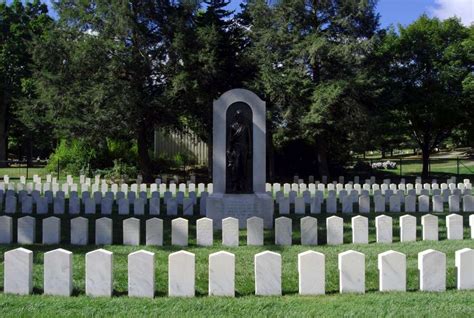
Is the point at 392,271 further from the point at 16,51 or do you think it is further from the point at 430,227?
the point at 16,51

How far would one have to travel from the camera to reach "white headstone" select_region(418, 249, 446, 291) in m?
5.66

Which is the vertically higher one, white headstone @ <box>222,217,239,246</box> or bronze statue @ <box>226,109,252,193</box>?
bronze statue @ <box>226,109,252,193</box>

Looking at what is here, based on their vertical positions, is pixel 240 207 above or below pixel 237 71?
below

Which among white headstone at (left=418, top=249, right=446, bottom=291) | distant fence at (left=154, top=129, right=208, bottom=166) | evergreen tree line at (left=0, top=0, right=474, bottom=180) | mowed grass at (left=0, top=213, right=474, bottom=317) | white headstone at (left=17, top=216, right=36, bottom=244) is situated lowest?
mowed grass at (left=0, top=213, right=474, bottom=317)

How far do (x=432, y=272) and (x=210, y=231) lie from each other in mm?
4141

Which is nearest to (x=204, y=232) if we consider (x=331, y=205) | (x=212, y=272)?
(x=212, y=272)

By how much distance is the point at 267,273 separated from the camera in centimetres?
563

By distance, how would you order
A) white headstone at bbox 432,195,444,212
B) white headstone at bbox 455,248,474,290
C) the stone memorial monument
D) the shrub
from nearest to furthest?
1. white headstone at bbox 455,248,474,290
2. the stone memorial monument
3. white headstone at bbox 432,195,444,212
4. the shrub

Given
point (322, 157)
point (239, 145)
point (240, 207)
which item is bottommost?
point (240, 207)

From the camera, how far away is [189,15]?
84.1ft

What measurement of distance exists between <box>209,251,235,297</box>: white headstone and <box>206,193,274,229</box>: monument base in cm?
549

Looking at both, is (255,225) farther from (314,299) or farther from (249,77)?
(249,77)

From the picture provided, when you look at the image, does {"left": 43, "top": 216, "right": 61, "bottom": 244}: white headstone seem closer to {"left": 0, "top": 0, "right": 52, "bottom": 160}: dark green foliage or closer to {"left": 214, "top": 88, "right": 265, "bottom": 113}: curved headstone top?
{"left": 214, "top": 88, "right": 265, "bottom": 113}: curved headstone top

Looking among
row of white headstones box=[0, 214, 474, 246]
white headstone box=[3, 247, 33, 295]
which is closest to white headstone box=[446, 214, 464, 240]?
row of white headstones box=[0, 214, 474, 246]
